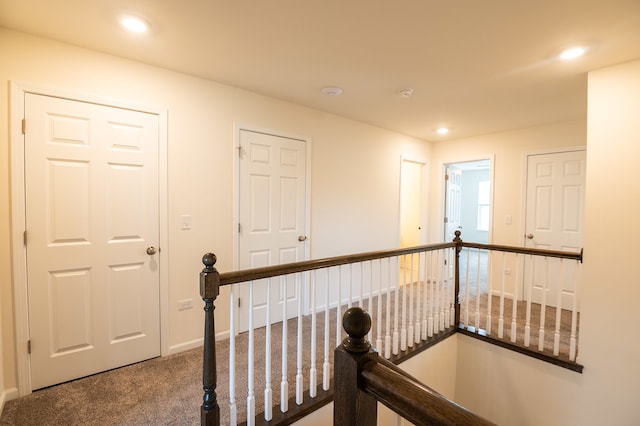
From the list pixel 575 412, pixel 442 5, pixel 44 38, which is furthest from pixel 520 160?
pixel 44 38

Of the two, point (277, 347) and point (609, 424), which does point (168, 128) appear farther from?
point (609, 424)

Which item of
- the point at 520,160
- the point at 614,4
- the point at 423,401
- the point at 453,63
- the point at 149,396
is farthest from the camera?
the point at 520,160

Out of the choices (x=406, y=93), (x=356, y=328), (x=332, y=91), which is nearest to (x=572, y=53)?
(x=406, y=93)

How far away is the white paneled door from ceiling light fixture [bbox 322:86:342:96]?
152cm

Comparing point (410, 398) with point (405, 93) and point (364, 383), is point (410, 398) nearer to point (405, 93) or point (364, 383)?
point (364, 383)

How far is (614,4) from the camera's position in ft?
5.32

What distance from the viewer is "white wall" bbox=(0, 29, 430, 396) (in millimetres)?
1919

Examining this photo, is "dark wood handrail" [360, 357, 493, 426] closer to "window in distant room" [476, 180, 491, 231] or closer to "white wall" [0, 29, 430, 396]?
"white wall" [0, 29, 430, 396]

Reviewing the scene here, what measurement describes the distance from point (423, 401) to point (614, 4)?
2.31 m

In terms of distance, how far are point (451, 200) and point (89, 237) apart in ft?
16.3

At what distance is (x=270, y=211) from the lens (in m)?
3.08

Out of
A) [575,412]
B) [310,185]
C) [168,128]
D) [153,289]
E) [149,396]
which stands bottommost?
[575,412]

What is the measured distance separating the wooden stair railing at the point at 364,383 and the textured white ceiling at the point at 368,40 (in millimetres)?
1720

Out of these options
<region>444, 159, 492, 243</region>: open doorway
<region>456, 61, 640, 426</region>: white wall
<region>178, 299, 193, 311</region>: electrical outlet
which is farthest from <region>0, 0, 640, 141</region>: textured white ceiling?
<region>444, 159, 492, 243</region>: open doorway
